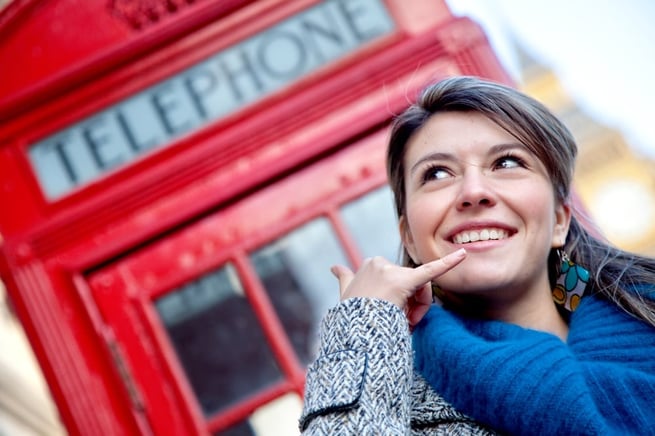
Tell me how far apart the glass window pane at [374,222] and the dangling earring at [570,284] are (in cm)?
55

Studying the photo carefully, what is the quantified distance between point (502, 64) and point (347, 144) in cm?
45

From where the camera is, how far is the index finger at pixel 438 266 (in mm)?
1328

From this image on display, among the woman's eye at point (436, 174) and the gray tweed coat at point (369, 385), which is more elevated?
the woman's eye at point (436, 174)

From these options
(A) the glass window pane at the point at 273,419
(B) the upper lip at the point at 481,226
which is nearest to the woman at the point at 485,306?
(B) the upper lip at the point at 481,226

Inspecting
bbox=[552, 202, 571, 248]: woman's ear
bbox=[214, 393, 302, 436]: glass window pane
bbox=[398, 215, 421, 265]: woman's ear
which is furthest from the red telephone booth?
bbox=[552, 202, 571, 248]: woman's ear

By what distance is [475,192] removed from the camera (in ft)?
4.48

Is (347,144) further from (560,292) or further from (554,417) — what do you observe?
(554,417)

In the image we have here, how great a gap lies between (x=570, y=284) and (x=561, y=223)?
12 centimetres

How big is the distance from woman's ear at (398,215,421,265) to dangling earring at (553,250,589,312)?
27 centimetres

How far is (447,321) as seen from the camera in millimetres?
1416

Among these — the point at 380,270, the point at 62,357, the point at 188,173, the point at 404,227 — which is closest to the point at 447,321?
the point at 380,270

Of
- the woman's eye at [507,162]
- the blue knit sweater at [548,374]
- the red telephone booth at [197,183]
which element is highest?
the red telephone booth at [197,183]

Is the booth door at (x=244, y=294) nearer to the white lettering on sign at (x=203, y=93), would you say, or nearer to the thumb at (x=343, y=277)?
the white lettering on sign at (x=203, y=93)

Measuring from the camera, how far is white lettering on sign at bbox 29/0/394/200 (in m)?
2.07
